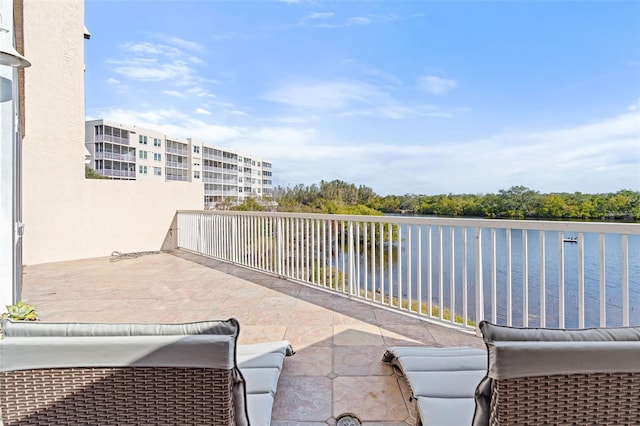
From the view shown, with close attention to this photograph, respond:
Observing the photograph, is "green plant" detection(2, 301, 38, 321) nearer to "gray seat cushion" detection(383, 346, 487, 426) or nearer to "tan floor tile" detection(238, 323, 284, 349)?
"tan floor tile" detection(238, 323, 284, 349)

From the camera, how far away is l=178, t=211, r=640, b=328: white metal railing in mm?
2359

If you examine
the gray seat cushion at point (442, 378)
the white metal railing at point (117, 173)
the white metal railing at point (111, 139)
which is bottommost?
the gray seat cushion at point (442, 378)

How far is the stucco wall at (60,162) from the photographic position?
20.5 ft

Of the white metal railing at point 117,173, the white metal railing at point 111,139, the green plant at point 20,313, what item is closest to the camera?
the green plant at point 20,313

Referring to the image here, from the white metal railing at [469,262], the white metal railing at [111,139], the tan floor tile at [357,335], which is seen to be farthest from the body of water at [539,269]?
the white metal railing at [111,139]

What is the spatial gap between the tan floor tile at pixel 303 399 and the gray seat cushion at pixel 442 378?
50cm

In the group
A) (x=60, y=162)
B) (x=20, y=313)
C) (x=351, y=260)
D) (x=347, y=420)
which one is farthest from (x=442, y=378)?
(x=60, y=162)

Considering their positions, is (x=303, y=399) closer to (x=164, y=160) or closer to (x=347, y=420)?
(x=347, y=420)

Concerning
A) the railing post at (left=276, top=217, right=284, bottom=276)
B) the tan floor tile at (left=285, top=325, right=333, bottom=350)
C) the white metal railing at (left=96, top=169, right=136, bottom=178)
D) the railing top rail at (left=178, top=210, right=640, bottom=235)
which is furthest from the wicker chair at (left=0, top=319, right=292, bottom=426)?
the white metal railing at (left=96, top=169, right=136, bottom=178)

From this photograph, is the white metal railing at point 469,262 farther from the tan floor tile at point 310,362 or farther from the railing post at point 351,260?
the tan floor tile at point 310,362

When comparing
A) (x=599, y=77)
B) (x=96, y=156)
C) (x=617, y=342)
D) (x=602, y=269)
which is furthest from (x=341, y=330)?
(x=96, y=156)

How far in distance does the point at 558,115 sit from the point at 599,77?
1.86 meters

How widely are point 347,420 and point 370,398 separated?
25cm

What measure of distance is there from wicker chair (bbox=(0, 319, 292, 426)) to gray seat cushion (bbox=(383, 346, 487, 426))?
1.15 metres
